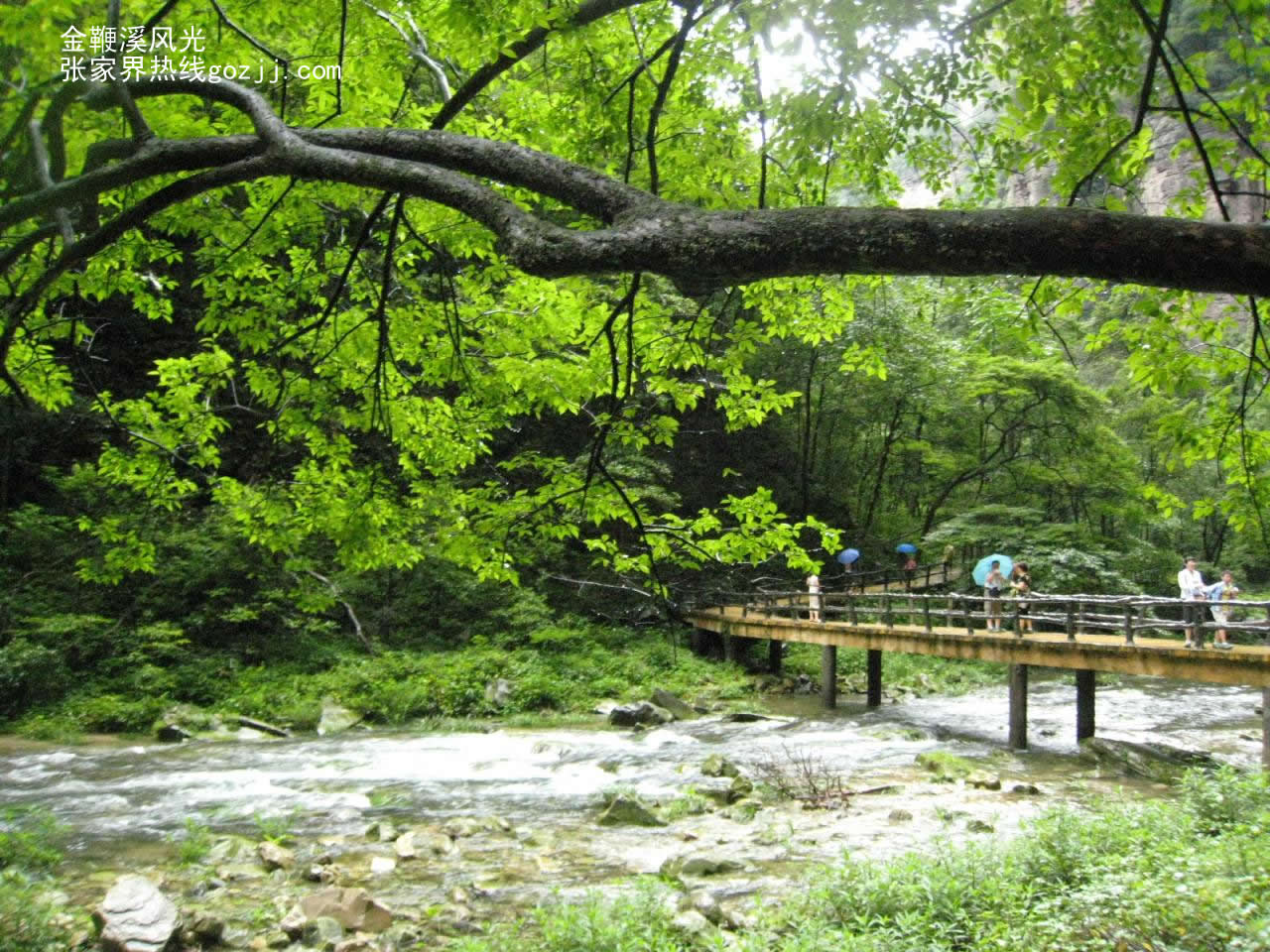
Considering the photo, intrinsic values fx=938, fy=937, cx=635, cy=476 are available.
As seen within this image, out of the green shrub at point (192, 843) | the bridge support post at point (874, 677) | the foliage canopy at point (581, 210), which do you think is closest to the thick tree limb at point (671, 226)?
the foliage canopy at point (581, 210)

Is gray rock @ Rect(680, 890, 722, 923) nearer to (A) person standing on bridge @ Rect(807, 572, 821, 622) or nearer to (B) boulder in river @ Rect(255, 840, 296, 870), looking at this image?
(B) boulder in river @ Rect(255, 840, 296, 870)

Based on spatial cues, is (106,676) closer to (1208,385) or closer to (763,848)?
(763,848)

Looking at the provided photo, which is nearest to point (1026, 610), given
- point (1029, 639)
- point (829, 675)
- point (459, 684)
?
point (1029, 639)

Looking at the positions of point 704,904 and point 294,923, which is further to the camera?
point 704,904

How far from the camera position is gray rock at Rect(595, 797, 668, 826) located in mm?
9930

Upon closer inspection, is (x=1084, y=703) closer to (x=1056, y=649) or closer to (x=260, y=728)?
(x=1056, y=649)

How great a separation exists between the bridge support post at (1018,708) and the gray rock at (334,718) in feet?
36.8

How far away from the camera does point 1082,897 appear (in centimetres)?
553

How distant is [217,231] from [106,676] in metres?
13.8

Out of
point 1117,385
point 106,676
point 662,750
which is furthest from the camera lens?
point 1117,385

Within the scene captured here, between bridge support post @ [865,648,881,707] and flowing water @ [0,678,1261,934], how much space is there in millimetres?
1110

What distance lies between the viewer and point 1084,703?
15047 millimetres

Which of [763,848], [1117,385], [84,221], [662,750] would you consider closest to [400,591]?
[662,750]

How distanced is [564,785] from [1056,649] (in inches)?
319
